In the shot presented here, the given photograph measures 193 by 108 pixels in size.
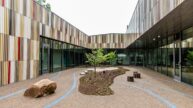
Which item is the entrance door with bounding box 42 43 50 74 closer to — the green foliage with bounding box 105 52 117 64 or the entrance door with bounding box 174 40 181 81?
the green foliage with bounding box 105 52 117 64

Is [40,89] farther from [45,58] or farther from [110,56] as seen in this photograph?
[110,56]

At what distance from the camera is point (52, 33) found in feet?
60.5

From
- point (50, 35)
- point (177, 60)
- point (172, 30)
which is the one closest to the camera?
point (172, 30)

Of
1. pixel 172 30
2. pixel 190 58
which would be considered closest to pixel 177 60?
pixel 190 58

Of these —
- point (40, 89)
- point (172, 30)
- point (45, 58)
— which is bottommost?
point (40, 89)

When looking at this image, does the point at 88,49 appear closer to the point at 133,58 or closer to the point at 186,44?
the point at 133,58

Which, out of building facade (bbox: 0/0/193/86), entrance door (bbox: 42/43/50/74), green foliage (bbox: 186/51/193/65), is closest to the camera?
building facade (bbox: 0/0/193/86)

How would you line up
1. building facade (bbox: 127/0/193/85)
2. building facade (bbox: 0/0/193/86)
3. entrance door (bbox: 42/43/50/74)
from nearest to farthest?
building facade (bbox: 127/0/193/85) < building facade (bbox: 0/0/193/86) < entrance door (bbox: 42/43/50/74)

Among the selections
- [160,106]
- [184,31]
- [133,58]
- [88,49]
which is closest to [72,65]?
[88,49]

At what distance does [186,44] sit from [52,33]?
12.6 metres

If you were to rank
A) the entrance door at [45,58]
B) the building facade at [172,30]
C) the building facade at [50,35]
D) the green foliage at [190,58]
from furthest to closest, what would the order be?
the entrance door at [45,58] < the green foliage at [190,58] < the building facade at [50,35] < the building facade at [172,30]

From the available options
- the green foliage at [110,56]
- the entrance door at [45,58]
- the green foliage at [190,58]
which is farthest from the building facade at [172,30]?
the entrance door at [45,58]

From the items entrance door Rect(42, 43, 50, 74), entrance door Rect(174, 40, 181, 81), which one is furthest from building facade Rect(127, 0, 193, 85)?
entrance door Rect(42, 43, 50, 74)

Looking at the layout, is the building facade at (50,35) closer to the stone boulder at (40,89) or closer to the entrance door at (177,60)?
the entrance door at (177,60)
